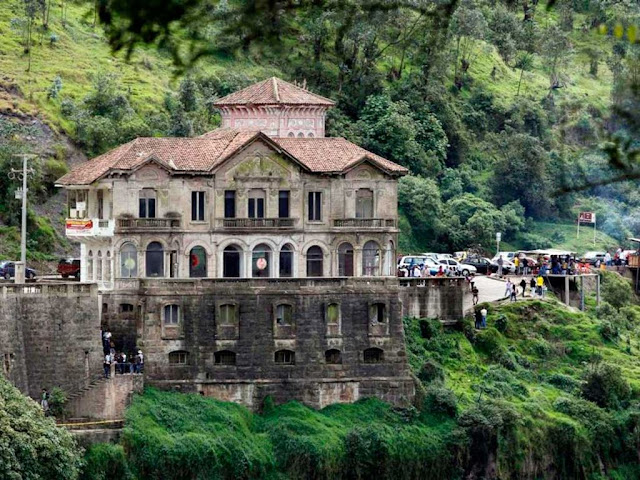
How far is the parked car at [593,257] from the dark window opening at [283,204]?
115 feet

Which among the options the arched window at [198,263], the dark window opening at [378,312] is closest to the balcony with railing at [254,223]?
the arched window at [198,263]

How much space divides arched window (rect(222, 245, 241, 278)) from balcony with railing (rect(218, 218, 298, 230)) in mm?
820

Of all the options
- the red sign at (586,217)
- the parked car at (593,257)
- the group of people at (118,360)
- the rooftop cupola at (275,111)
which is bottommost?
the group of people at (118,360)

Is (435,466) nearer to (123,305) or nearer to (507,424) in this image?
(507,424)

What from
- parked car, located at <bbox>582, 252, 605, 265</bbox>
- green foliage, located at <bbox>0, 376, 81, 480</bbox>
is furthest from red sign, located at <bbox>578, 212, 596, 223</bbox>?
green foliage, located at <bbox>0, 376, 81, 480</bbox>

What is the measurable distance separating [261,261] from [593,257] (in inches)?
1475

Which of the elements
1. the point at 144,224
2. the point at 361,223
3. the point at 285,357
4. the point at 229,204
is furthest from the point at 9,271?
the point at 361,223

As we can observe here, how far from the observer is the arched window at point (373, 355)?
241 feet

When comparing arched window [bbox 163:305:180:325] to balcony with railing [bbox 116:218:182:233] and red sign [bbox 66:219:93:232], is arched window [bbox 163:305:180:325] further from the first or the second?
red sign [bbox 66:219:93:232]

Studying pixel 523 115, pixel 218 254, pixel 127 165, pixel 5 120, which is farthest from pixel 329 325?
pixel 523 115

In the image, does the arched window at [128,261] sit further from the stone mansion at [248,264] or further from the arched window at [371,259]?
the arched window at [371,259]

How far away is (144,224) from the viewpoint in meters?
72.8

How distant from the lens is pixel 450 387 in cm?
7606

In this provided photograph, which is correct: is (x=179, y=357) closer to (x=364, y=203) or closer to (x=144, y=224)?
(x=144, y=224)
